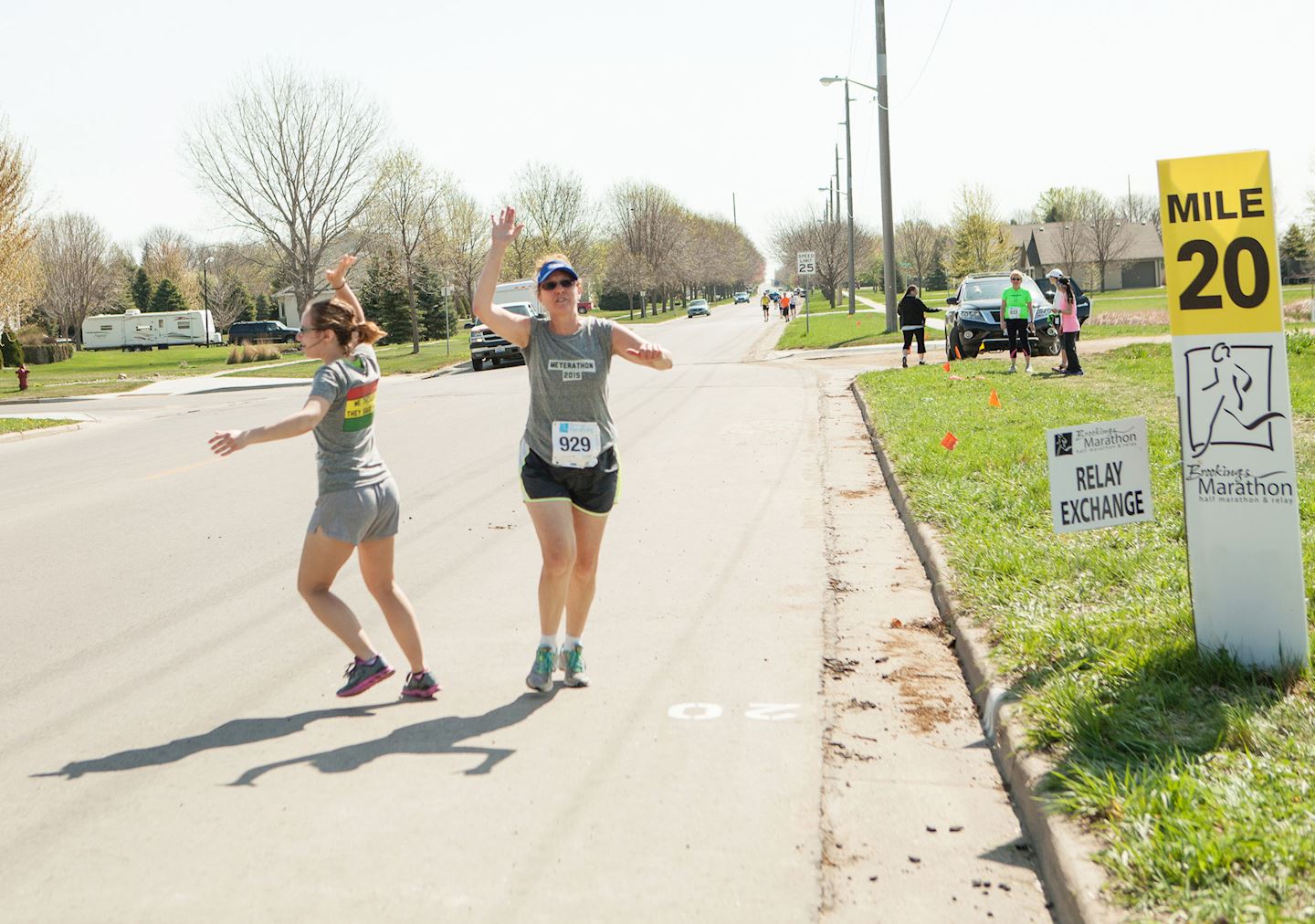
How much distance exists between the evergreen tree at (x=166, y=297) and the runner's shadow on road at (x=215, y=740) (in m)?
102

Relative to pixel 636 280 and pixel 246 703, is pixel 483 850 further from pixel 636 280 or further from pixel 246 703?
pixel 636 280

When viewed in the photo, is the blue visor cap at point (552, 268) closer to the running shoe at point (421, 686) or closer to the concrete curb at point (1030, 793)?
the running shoe at point (421, 686)

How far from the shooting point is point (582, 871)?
12.8 ft

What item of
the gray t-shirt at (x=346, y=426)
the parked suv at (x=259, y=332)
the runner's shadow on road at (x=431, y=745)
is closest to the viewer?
the runner's shadow on road at (x=431, y=745)

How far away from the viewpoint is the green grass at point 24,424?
2281 centimetres

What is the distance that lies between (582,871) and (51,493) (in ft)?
37.7

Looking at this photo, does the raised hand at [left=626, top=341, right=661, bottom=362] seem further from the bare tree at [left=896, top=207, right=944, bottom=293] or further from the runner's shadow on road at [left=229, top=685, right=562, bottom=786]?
the bare tree at [left=896, top=207, right=944, bottom=293]

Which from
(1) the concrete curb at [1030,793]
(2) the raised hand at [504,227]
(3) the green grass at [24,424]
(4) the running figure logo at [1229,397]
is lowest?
(1) the concrete curb at [1030,793]

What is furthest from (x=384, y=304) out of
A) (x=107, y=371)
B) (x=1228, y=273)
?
(x=1228, y=273)

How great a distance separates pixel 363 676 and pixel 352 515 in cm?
80

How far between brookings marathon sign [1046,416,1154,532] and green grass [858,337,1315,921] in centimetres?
49

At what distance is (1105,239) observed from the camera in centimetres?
9550

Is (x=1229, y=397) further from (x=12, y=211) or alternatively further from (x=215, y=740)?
(x=12, y=211)

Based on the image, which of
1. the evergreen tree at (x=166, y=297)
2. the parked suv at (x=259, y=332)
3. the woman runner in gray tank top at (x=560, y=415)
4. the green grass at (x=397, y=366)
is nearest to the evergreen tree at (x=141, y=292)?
the evergreen tree at (x=166, y=297)
